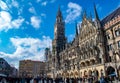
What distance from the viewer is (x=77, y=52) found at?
5819cm

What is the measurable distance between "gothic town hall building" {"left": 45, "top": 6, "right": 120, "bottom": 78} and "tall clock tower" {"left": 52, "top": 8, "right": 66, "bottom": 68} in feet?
12.3

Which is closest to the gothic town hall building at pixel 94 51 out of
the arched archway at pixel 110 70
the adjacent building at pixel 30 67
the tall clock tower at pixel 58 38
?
the arched archway at pixel 110 70

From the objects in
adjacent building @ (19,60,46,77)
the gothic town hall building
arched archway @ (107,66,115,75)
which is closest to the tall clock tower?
the gothic town hall building

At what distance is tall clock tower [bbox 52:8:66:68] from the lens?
250 ft

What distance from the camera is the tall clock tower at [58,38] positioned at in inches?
3000

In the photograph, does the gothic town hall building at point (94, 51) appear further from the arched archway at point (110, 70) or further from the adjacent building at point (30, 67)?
the adjacent building at point (30, 67)

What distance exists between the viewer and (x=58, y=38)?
80000 mm

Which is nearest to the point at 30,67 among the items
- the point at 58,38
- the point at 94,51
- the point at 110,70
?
the point at 58,38

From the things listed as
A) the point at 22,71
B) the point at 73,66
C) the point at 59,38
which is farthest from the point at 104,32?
the point at 22,71

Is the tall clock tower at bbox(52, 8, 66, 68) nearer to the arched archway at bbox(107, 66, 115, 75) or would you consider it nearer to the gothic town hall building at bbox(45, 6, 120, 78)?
the gothic town hall building at bbox(45, 6, 120, 78)

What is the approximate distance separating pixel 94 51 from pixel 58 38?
33.8 m

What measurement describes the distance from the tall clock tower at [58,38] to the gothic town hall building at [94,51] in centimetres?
375

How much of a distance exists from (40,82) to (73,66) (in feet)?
113

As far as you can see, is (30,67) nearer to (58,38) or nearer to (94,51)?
(58,38)
